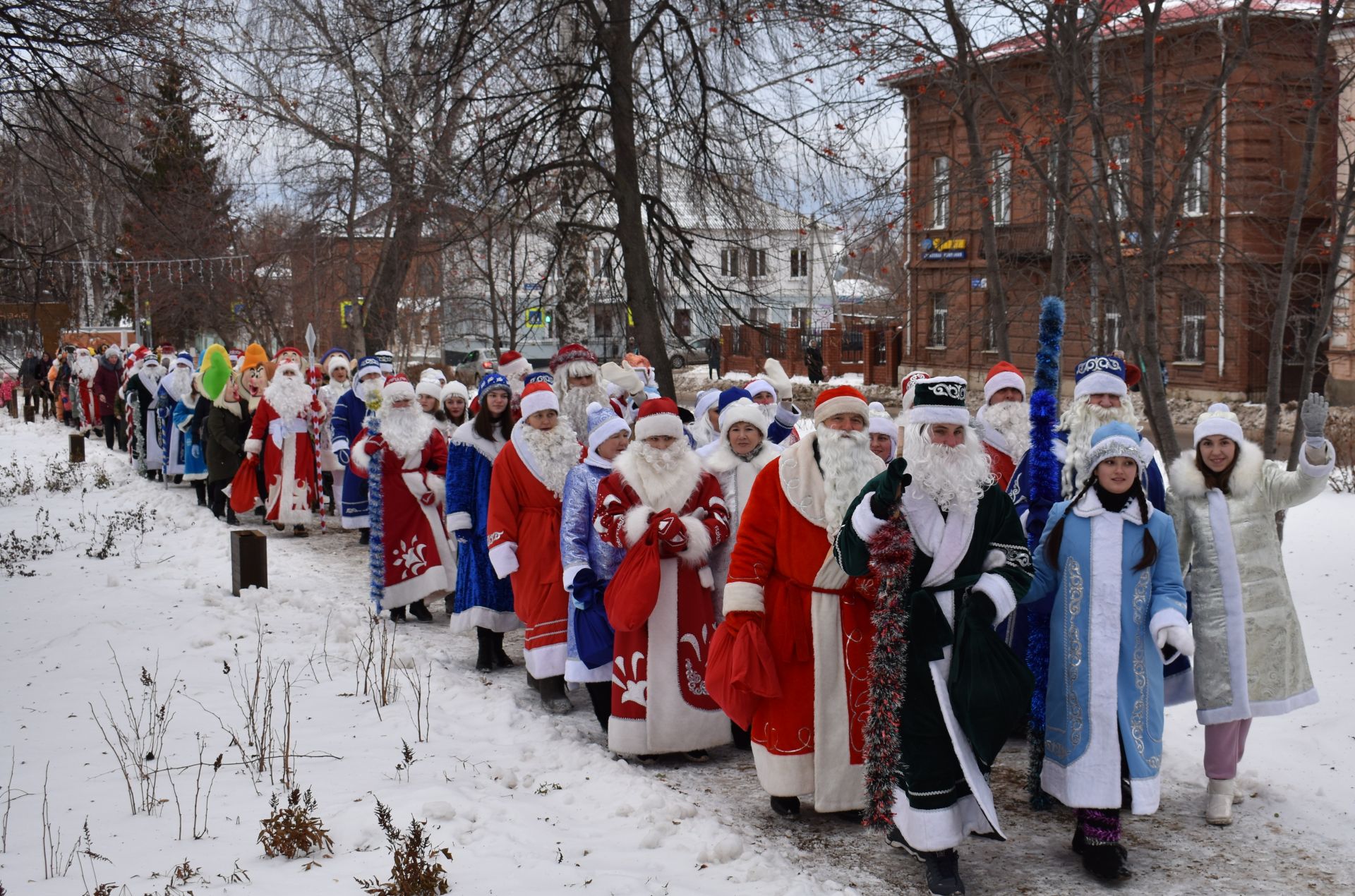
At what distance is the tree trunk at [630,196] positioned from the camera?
37.5 ft

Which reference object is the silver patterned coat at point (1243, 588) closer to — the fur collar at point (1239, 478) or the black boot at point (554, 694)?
the fur collar at point (1239, 478)

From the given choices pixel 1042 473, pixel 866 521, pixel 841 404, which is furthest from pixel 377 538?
pixel 866 521

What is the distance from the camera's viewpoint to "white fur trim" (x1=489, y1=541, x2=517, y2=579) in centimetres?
661

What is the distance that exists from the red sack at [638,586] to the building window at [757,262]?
22.8 ft

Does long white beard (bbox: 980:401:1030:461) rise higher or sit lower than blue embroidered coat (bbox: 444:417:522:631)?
higher

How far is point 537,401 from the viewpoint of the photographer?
703 cm

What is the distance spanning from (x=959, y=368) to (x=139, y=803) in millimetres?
25773

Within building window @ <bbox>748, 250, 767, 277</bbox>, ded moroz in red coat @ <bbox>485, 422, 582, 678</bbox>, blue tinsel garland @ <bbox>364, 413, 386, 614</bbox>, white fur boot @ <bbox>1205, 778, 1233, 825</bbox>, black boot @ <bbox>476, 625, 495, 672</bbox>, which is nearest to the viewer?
white fur boot @ <bbox>1205, 778, 1233, 825</bbox>

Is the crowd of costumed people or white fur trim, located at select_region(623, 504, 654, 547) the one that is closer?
the crowd of costumed people

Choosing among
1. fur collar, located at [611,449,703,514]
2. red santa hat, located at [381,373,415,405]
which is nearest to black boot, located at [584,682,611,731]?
fur collar, located at [611,449,703,514]

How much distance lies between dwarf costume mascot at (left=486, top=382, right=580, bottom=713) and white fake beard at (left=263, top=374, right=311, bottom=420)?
624 cm

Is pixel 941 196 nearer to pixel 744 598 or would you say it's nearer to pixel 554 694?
pixel 554 694

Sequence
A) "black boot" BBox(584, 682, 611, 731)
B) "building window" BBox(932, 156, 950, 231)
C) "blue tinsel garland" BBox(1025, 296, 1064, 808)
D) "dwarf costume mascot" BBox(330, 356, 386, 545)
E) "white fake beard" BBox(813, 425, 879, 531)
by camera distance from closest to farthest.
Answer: "white fake beard" BBox(813, 425, 879, 531), "blue tinsel garland" BBox(1025, 296, 1064, 808), "black boot" BBox(584, 682, 611, 731), "building window" BBox(932, 156, 950, 231), "dwarf costume mascot" BBox(330, 356, 386, 545)

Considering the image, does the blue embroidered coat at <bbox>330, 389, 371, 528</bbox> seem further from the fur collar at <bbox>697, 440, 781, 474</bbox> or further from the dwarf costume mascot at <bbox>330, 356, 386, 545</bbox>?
the fur collar at <bbox>697, 440, 781, 474</bbox>
